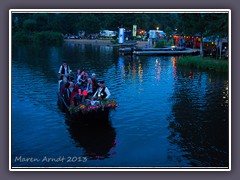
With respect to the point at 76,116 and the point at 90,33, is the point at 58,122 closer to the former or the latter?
the point at 76,116

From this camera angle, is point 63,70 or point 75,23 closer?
point 63,70

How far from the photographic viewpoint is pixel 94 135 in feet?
56.0

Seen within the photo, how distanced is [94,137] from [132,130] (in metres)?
2.00

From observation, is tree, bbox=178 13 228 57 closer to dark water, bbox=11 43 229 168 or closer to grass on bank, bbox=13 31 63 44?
dark water, bbox=11 43 229 168

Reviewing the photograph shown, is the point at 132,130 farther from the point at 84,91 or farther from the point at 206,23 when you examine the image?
the point at 206,23

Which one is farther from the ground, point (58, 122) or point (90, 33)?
point (90, 33)

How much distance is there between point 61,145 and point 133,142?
310 centimetres

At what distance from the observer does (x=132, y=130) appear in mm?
17797

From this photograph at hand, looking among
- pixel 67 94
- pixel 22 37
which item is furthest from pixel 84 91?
pixel 22 37

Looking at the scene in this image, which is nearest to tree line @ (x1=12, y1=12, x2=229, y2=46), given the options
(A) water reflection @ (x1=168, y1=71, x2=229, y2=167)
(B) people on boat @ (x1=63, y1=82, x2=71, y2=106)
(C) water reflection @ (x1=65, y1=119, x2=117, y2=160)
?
(A) water reflection @ (x1=168, y1=71, x2=229, y2=167)

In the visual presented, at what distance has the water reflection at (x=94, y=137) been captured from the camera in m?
15.2
